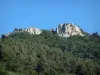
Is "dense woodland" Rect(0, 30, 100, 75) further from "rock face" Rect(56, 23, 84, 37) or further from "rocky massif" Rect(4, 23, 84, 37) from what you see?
"rock face" Rect(56, 23, 84, 37)

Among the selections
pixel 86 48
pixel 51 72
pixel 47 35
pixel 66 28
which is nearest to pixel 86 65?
pixel 51 72

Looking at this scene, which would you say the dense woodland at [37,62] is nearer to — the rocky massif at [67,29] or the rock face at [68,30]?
the rocky massif at [67,29]

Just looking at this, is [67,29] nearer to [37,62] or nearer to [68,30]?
[68,30]

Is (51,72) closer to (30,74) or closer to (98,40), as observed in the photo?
(30,74)

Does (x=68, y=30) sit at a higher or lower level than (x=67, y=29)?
lower

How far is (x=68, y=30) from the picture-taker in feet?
439

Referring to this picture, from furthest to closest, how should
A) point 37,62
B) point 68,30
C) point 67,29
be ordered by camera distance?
point 68,30, point 67,29, point 37,62

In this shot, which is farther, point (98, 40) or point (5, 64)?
point (98, 40)

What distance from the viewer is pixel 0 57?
2431 inches

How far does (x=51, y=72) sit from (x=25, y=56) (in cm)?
743

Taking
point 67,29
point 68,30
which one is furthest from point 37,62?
point 68,30

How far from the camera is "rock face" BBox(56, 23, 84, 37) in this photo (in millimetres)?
133387

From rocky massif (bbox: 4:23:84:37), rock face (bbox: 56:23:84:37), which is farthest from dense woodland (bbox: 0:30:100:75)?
rock face (bbox: 56:23:84:37)

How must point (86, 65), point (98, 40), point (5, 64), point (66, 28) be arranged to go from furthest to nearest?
point (66, 28) < point (98, 40) < point (86, 65) < point (5, 64)
